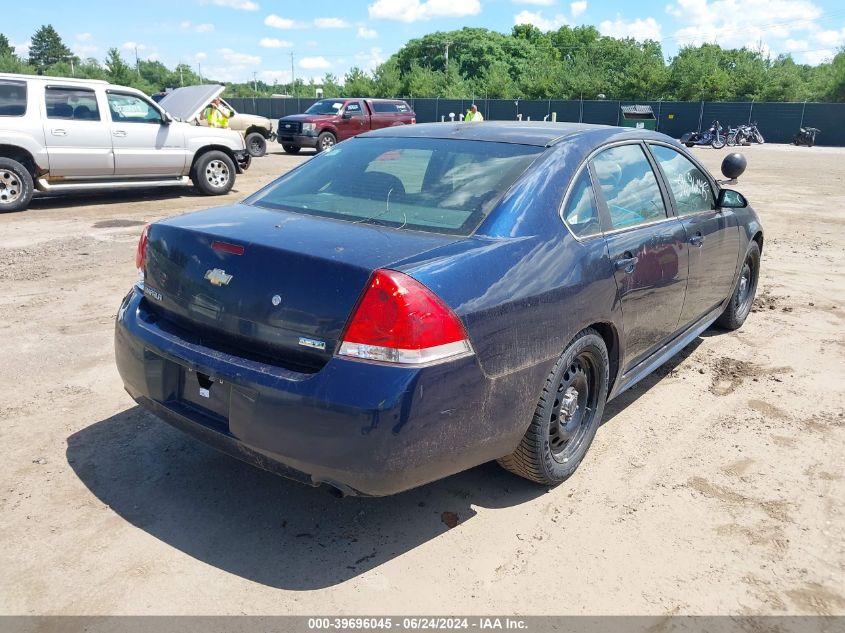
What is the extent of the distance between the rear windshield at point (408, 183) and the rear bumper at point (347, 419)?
788mm

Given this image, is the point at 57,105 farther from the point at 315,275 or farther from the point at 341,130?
the point at 341,130

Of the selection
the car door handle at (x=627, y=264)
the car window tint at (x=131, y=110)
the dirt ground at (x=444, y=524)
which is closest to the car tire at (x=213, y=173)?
the car window tint at (x=131, y=110)

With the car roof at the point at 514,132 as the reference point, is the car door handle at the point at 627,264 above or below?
below

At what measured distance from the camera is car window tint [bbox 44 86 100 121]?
10.8 m

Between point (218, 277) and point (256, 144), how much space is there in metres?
19.9

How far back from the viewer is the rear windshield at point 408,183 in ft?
10.3

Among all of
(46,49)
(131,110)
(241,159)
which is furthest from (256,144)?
(46,49)

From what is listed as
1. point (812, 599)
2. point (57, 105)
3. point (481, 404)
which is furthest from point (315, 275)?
point (57, 105)

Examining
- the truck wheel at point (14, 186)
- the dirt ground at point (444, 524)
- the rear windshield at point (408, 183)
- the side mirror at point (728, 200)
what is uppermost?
the rear windshield at point (408, 183)

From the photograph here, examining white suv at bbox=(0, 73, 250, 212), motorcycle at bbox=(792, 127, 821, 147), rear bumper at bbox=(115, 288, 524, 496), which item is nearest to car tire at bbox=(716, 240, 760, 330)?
rear bumper at bbox=(115, 288, 524, 496)

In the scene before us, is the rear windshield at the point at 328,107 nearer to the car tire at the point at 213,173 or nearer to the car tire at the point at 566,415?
the car tire at the point at 213,173

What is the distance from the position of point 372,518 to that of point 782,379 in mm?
3192

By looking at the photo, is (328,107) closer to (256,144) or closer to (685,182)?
(256,144)

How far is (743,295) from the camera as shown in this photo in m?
5.88
